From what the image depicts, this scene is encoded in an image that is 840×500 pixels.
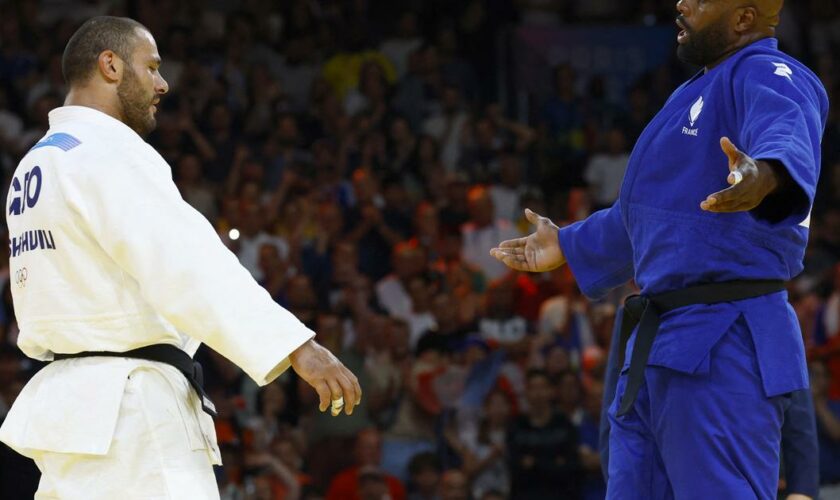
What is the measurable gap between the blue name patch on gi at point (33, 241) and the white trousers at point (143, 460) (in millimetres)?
440

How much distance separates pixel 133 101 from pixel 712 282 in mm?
1770

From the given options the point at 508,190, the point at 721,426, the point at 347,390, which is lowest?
the point at 508,190

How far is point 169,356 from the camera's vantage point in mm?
3594

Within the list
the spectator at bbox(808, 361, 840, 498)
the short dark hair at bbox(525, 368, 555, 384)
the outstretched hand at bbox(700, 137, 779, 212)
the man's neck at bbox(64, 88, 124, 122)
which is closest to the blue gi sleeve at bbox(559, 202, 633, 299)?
the outstretched hand at bbox(700, 137, 779, 212)

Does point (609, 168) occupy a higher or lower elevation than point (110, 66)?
lower

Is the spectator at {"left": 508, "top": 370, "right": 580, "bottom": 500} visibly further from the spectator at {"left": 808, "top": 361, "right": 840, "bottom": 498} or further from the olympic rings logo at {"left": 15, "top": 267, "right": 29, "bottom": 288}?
the olympic rings logo at {"left": 15, "top": 267, "right": 29, "bottom": 288}

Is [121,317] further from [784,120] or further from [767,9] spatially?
[767,9]

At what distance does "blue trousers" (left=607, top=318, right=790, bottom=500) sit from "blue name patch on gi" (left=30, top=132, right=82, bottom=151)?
1.75m

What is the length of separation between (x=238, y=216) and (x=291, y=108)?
216 centimetres

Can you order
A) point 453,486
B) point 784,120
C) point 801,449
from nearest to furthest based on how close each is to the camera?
point 784,120, point 801,449, point 453,486

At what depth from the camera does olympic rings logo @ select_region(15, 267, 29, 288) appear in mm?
3626

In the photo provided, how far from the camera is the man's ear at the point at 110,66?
3762 millimetres

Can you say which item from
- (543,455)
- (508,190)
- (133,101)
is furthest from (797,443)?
(508,190)

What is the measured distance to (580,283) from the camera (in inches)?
156
